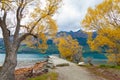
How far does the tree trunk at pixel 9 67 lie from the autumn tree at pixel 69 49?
54983 mm

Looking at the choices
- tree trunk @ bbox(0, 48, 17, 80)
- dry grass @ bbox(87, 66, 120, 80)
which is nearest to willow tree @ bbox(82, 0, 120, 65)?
dry grass @ bbox(87, 66, 120, 80)

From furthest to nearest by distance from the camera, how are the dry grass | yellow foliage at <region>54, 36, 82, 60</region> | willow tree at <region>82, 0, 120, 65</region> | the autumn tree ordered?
yellow foliage at <region>54, 36, 82, 60</region> → the autumn tree → willow tree at <region>82, 0, 120, 65</region> → the dry grass

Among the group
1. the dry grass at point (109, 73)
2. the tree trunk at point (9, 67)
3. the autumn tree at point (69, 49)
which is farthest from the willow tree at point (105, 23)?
the autumn tree at point (69, 49)

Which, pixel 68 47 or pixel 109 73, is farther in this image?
pixel 68 47

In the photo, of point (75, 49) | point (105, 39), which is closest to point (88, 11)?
point (105, 39)

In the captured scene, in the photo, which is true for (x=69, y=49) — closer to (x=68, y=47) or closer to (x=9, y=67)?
(x=68, y=47)

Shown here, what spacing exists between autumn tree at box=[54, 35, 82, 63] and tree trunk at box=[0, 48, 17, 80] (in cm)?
5498

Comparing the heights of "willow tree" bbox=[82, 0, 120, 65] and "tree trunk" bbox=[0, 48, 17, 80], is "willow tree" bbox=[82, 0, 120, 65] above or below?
above

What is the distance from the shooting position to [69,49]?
88.4m

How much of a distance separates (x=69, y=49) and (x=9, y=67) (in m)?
65.6

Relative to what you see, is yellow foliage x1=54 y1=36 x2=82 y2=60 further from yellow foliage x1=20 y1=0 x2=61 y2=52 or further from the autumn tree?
yellow foliage x1=20 y1=0 x2=61 y2=52

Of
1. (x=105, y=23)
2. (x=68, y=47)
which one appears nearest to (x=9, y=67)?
(x=105, y=23)

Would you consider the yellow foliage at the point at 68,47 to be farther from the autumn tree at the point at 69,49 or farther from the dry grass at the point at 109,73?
the dry grass at the point at 109,73

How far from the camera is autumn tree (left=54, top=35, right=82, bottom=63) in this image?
81.7 meters
